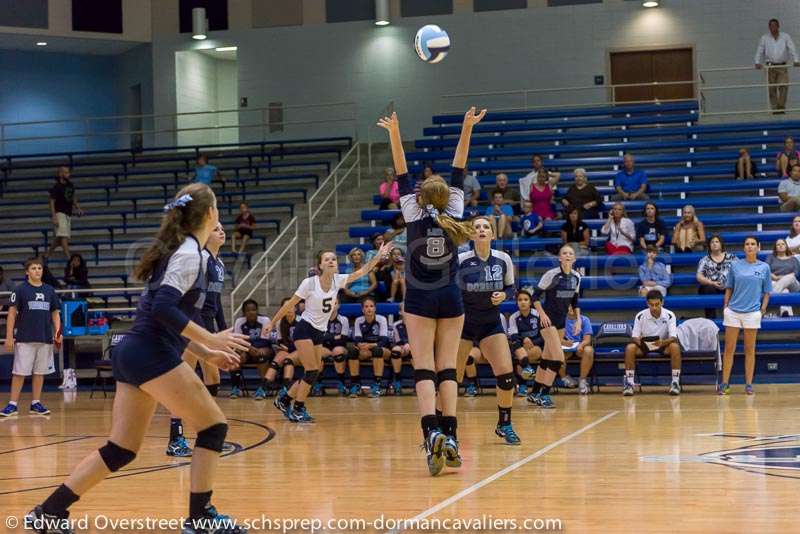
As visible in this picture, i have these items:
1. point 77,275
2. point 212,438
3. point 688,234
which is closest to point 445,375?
point 212,438

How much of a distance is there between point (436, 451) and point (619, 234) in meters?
11.5

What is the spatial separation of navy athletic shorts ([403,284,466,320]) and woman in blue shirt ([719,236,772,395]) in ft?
26.8

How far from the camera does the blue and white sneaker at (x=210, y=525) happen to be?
198 inches

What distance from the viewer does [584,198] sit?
62.3ft

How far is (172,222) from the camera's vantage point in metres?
5.23

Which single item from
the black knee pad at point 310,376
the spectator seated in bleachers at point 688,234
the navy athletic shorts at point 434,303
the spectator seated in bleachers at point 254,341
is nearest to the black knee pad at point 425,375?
the navy athletic shorts at point 434,303

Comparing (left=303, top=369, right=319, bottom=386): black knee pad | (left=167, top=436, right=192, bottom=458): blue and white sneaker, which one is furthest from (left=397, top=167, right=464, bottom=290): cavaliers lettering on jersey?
(left=303, top=369, right=319, bottom=386): black knee pad

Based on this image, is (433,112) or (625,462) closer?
(625,462)

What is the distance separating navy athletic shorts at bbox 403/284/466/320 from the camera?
286 inches

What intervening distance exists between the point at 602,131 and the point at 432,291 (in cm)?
1641

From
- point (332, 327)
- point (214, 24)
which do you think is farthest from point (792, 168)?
point (214, 24)

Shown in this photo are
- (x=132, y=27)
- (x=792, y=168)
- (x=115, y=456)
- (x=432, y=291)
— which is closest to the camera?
(x=115, y=456)

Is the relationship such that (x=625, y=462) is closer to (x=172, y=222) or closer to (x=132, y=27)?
(x=172, y=222)

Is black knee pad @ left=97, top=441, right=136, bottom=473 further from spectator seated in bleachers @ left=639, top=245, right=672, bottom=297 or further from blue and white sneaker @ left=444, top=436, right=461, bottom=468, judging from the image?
spectator seated in bleachers @ left=639, top=245, right=672, bottom=297
